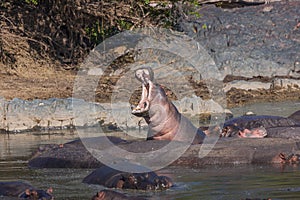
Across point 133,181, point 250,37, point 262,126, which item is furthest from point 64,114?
point 133,181

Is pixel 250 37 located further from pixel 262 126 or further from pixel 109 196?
pixel 109 196

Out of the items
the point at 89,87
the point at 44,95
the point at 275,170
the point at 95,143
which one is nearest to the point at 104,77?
the point at 89,87

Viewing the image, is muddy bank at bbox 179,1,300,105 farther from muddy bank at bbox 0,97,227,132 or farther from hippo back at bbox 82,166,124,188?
hippo back at bbox 82,166,124,188

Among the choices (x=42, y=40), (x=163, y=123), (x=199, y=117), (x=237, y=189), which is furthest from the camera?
(x=42, y=40)

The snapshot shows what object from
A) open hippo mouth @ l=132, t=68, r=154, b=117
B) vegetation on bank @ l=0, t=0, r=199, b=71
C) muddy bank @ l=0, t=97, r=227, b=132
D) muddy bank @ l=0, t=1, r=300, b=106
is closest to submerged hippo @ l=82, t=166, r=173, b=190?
open hippo mouth @ l=132, t=68, r=154, b=117

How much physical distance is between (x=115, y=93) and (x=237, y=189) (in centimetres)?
1010

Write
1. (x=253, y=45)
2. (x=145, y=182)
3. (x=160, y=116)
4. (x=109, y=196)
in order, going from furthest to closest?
(x=253, y=45)
(x=160, y=116)
(x=145, y=182)
(x=109, y=196)

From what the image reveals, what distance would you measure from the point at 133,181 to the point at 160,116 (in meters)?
2.17

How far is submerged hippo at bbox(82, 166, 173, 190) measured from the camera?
8461mm

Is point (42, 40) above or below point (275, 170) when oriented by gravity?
above

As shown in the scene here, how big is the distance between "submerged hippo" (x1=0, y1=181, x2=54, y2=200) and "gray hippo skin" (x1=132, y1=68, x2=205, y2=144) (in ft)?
7.71

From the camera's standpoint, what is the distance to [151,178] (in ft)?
28.0

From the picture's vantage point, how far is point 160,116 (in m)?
10.6

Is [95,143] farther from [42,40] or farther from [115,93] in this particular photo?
[42,40]
